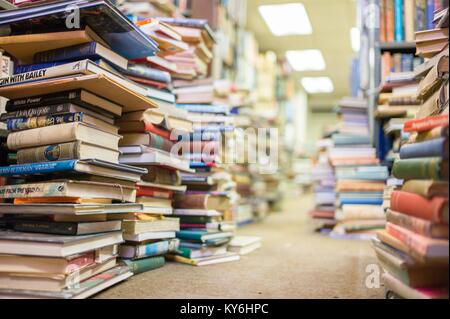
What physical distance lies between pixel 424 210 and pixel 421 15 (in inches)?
71.8

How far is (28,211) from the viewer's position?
3.59 feet

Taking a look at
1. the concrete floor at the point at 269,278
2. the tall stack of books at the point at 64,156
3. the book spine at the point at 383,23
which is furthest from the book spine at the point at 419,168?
the book spine at the point at 383,23

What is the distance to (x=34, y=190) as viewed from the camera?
1.11 meters

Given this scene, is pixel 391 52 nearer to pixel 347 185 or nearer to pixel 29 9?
pixel 347 185

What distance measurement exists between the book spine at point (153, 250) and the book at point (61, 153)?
339 millimetres

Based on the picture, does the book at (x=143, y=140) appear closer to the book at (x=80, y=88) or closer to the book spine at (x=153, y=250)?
the book at (x=80, y=88)

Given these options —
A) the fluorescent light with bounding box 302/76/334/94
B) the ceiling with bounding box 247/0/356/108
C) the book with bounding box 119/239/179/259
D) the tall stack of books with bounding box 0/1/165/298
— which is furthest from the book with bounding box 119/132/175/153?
the fluorescent light with bounding box 302/76/334/94

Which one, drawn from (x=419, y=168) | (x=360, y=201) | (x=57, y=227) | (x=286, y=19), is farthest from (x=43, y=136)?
(x=286, y=19)

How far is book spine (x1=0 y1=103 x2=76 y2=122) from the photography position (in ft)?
3.89

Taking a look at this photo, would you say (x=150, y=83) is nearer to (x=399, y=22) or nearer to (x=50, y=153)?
(x=50, y=153)

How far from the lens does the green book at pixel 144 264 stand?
4.39 feet

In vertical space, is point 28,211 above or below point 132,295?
above
